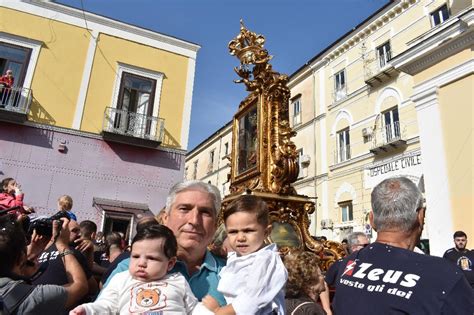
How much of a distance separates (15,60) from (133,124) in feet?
14.2

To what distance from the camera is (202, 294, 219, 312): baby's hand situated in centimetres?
185

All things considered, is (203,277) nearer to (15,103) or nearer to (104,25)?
(15,103)

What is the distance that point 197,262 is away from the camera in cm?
213

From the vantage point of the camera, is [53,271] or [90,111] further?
[90,111]

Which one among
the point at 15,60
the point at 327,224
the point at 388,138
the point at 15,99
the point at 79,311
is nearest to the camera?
the point at 79,311

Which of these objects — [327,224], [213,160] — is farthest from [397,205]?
[213,160]

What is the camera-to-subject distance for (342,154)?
18.0 m

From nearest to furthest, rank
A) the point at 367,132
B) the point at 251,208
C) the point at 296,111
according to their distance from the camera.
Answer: the point at 251,208
the point at 367,132
the point at 296,111

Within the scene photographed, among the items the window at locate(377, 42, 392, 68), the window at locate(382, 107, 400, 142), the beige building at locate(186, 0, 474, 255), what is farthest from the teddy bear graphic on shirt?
the window at locate(377, 42, 392, 68)

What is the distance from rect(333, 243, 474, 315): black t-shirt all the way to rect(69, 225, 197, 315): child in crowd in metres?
0.80

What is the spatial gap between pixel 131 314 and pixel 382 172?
48.9ft

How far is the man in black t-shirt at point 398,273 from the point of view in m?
1.56

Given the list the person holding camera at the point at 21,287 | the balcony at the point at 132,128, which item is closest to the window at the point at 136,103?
the balcony at the point at 132,128

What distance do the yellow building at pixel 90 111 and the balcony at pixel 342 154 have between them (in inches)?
304
